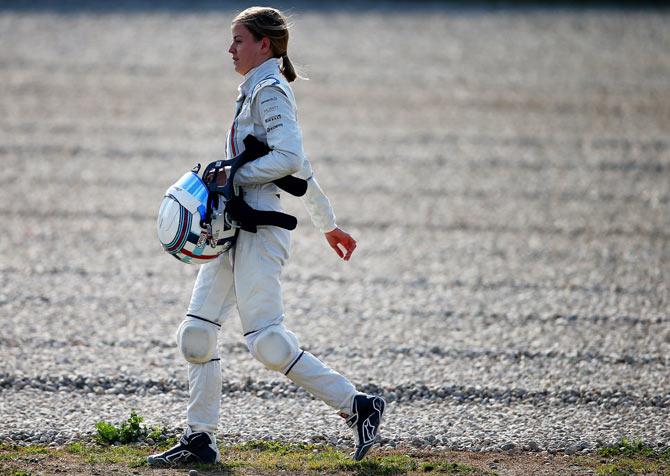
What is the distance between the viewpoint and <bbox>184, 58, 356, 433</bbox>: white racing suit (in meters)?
5.11

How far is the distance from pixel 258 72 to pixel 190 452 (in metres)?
1.96

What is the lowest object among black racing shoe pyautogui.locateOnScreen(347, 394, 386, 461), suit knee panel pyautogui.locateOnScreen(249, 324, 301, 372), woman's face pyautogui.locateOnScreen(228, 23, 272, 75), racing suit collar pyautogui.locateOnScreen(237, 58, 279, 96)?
black racing shoe pyautogui.locateOnScreen(347, 394, 386, 461)

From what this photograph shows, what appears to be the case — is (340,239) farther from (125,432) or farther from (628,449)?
(628,449)

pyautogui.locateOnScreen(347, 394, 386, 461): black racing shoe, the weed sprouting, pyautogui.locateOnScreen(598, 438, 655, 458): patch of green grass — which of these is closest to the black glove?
pyautogui.locateOnScreen(347, 394, 386, 461): black racing shoe

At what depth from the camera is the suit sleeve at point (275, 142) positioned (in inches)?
199

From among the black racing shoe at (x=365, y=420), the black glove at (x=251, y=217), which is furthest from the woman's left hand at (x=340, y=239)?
the black racing shoe at (x=365, y=420)

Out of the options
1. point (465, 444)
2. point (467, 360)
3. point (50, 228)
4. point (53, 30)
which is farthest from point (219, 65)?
point (465, 444)

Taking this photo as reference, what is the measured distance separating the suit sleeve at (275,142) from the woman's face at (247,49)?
0.23m

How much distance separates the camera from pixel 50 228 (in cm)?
1084

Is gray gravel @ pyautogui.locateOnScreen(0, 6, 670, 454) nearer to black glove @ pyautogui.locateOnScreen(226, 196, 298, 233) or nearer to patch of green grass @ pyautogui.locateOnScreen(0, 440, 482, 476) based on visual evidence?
patch of green grass @ pyautogui.locateOnScreen(0, 440, 482, 476)

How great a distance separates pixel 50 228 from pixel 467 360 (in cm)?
537

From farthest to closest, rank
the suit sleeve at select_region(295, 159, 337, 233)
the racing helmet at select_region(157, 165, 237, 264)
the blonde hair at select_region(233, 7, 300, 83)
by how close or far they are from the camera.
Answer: the suit sleeve at select_region(295, 159, 337, 233) < the blonde hair at select_region(233, 7, 300, 83) < the racing helmet at select_region(157, 165, 237, 264)

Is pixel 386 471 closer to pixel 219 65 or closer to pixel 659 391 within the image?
pixel 659 391

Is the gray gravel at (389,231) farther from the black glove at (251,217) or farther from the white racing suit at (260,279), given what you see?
the black glove at (251,217)
